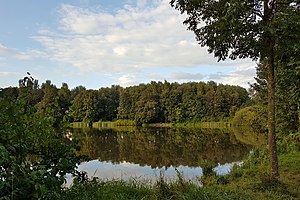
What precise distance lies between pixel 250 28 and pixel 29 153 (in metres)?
6.25

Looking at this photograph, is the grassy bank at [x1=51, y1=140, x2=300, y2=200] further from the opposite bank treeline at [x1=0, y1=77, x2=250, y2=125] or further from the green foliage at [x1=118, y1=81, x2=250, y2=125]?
the green foliage at [x1=118, y1=81, x2=250, y2=125]

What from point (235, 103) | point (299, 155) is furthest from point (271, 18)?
point (235, 103)

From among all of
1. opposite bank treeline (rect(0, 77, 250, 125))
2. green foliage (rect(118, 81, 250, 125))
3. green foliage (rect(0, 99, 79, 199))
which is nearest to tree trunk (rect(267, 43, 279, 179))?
green foliage (rect(0, 99, 79, 199))

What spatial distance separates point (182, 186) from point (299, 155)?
10791mm

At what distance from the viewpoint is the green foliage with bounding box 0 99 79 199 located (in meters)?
3.53

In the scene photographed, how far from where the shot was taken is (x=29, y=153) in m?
4.75

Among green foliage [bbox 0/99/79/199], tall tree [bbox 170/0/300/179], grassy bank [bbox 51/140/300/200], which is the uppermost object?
tall tree [bbox 170/0/300/179]

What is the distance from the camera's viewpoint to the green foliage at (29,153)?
353 centimetres

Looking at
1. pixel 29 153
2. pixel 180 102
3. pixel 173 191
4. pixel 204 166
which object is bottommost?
pixel 204 166

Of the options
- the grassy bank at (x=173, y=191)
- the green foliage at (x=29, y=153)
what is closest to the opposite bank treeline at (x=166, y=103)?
the grassy bank at (x=173, y=191)

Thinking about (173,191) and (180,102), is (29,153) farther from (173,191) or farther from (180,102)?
(180,102)

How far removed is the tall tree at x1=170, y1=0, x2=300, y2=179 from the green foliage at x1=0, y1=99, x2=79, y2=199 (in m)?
4.99

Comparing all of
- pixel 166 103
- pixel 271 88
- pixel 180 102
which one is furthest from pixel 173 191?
pixel 180 102

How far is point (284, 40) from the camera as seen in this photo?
8117mm
